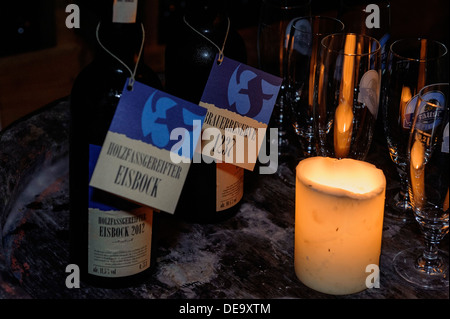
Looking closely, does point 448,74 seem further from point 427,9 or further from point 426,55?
point 427,9

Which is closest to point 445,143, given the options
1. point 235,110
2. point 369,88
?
point 369,88

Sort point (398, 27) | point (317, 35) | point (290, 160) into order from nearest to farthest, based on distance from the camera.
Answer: point (317, 35) → point (290, 160) → point (398, 27)

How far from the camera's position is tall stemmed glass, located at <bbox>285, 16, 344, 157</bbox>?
98 cm

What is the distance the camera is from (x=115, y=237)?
77 cm

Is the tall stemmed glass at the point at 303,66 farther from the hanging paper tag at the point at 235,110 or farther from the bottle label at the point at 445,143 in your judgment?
the bottle label at the point at 445,143

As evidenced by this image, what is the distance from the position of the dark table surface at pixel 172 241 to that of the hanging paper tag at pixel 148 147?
94mm

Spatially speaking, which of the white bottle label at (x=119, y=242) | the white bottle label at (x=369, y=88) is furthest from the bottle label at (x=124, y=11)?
the white bottle label at (x=369, y=88)

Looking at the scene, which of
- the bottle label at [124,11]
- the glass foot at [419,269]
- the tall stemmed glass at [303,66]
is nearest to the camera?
the bottle label at [124,11]

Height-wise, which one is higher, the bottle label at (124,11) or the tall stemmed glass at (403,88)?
the bottle label at (124,11)

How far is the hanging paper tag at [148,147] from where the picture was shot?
717 mm

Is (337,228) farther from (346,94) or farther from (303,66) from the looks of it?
(303,66)

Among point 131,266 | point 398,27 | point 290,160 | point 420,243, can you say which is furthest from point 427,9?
point 131,266

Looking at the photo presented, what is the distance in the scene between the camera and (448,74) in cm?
89

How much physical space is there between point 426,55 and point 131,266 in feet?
1.70
